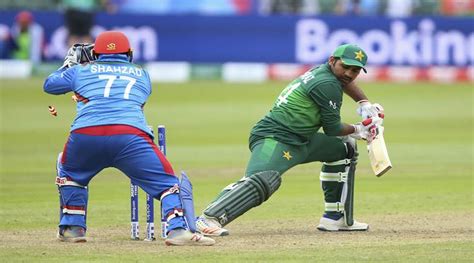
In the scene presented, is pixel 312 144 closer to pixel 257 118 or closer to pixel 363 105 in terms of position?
pixel 363 105

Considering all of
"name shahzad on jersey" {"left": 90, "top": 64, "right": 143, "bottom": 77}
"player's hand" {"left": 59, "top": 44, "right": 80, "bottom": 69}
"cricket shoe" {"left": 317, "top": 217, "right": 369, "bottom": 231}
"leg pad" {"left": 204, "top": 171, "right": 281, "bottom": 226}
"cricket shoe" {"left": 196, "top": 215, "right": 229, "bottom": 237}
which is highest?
"player's hand" {"left": 59, "top": 44, "right": 80, "bottom": 69}

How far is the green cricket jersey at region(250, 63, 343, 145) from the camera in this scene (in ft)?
33.3

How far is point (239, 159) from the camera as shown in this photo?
17172 mm

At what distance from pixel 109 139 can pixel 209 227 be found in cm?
129

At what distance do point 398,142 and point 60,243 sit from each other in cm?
1088

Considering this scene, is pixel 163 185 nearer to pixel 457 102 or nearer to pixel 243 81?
pixel 457 102

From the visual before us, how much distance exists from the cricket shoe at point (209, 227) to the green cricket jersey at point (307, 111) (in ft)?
2.98

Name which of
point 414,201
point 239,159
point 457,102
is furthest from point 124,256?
point 457,102

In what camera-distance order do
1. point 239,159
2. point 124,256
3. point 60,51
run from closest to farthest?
point 124,256 < point 239,159 < point 60,51

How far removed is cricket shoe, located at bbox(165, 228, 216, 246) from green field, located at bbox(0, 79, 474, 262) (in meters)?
0.09

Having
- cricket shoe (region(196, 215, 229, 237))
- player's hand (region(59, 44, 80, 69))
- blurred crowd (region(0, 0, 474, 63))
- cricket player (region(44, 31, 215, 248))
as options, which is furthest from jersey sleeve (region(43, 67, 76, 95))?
blurred crowd (region(0, 0, 474, 63))

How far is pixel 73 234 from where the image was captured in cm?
959

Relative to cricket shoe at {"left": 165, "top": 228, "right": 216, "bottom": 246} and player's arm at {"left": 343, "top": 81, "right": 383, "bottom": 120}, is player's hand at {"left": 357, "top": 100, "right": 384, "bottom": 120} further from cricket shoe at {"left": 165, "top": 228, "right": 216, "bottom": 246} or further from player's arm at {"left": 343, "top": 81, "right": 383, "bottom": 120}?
cricket shoe at {"left": 165, "top": 228, "right": 216, "bottom": 246}

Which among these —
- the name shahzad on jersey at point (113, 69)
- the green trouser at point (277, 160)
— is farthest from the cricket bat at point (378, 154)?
the name shahzad on jersey at point (113, 69)
